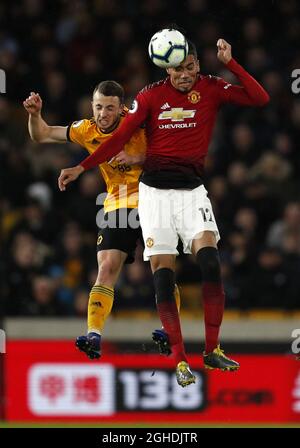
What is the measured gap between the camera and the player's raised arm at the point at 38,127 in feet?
32.8

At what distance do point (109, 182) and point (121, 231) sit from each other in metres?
0.43

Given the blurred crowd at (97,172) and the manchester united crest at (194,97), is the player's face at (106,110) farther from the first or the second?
the blurred crowd at (97,172)

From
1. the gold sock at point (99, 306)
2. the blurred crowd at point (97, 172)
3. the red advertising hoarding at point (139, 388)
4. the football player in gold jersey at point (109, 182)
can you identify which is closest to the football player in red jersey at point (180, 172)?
the football player in gold jersey at point (109, 182)

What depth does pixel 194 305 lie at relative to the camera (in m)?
14.6

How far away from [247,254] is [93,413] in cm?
256

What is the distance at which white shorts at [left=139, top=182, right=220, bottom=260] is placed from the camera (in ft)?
32.0

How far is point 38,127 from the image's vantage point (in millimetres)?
10164

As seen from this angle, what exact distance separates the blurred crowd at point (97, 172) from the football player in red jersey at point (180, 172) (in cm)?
390

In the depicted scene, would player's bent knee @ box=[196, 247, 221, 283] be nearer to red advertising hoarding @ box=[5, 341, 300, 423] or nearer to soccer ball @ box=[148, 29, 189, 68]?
soccer ball @ box=[148, 29, 189, 68]

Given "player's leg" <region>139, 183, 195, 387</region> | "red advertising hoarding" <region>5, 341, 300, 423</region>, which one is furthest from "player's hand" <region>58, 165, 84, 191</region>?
"red advertising hoarding" <region>5, 341, 300, 423</region>

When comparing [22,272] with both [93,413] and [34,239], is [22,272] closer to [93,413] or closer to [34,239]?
[34,239]

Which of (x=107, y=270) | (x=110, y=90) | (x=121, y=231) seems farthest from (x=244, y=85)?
(x=107, y=270)

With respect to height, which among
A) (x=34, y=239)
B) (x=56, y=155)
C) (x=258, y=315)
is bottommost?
(x=258, y=315)

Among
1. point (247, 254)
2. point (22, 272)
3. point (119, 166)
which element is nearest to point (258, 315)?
point (247, 254)
